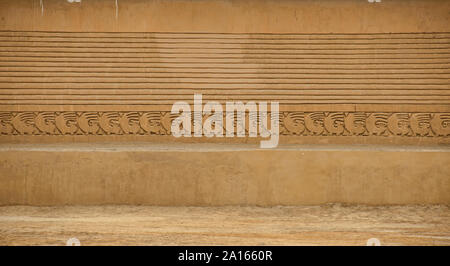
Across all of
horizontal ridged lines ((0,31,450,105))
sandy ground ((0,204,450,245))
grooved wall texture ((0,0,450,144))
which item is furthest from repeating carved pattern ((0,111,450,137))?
sandy ground ((0,204,450,245))

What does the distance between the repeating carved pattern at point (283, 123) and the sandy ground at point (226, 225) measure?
124cm

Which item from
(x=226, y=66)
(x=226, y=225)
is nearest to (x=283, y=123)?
(x=226, y=66)

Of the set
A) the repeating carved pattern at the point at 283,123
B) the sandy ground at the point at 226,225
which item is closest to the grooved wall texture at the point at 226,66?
the repeating carved pattern at the point at 283,123

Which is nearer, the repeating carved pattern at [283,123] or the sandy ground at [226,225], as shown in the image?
the sandy ground at [226,225]

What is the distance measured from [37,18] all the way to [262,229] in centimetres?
457

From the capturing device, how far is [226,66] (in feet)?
26.6

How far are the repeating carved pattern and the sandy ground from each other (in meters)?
1.24

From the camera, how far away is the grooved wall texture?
8.02 m

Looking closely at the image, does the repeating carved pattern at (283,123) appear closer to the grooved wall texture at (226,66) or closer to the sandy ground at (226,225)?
the grooved wall texture at (226,66)

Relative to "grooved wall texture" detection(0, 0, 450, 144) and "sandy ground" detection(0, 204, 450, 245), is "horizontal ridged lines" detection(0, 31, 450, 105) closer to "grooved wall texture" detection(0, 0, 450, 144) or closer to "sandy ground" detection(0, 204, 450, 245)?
"grooved wall texture" detection(0, 0, 450, 144)

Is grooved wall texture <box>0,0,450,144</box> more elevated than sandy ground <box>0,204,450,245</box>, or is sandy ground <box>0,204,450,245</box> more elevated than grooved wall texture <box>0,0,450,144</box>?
grooved wall texture <box>0,0,450,144</box>

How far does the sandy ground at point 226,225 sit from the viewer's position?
5.76 metres

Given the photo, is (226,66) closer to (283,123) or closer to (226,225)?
(283,123)

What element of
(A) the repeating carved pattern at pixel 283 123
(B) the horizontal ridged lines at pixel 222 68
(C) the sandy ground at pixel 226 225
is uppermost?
(B) the horizontal ridged lines at pixel 222 68
